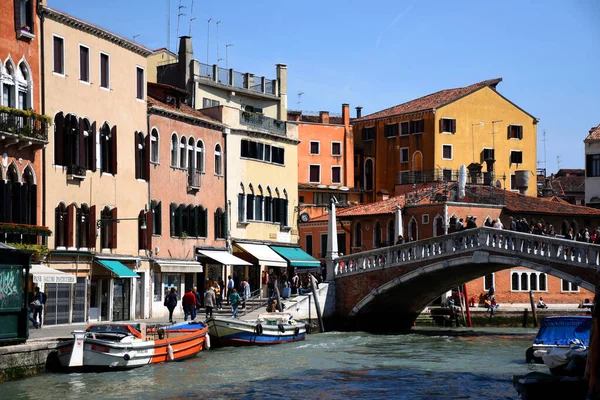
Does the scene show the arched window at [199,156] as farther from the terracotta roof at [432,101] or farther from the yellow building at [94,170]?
the terracotta roof at [432,101]

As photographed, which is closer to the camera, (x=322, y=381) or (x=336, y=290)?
(x=322, y=381)

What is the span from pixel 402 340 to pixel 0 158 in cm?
1388

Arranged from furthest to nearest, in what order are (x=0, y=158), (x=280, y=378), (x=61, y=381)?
(x=0, y=158) < (x=280, y=378) < (x=61, y=381)

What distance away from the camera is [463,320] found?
150ft

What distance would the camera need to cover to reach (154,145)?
38.9m

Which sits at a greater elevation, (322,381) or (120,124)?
(120,124)

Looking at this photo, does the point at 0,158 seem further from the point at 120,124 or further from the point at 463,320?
the point at 463,320

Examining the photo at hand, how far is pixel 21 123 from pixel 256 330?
8.50 metres

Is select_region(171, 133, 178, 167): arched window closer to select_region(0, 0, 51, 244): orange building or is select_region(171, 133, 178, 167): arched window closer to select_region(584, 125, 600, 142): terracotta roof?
select_region(0, 0, 51, 244): orange building

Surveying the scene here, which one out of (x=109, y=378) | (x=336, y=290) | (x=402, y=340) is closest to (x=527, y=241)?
(x=402, y=340)

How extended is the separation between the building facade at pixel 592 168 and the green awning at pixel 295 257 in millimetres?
15957

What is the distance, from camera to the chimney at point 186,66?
49.4 m

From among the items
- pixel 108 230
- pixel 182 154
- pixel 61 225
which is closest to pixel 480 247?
pixel 182 154

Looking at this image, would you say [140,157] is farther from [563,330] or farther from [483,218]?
[483,218]
